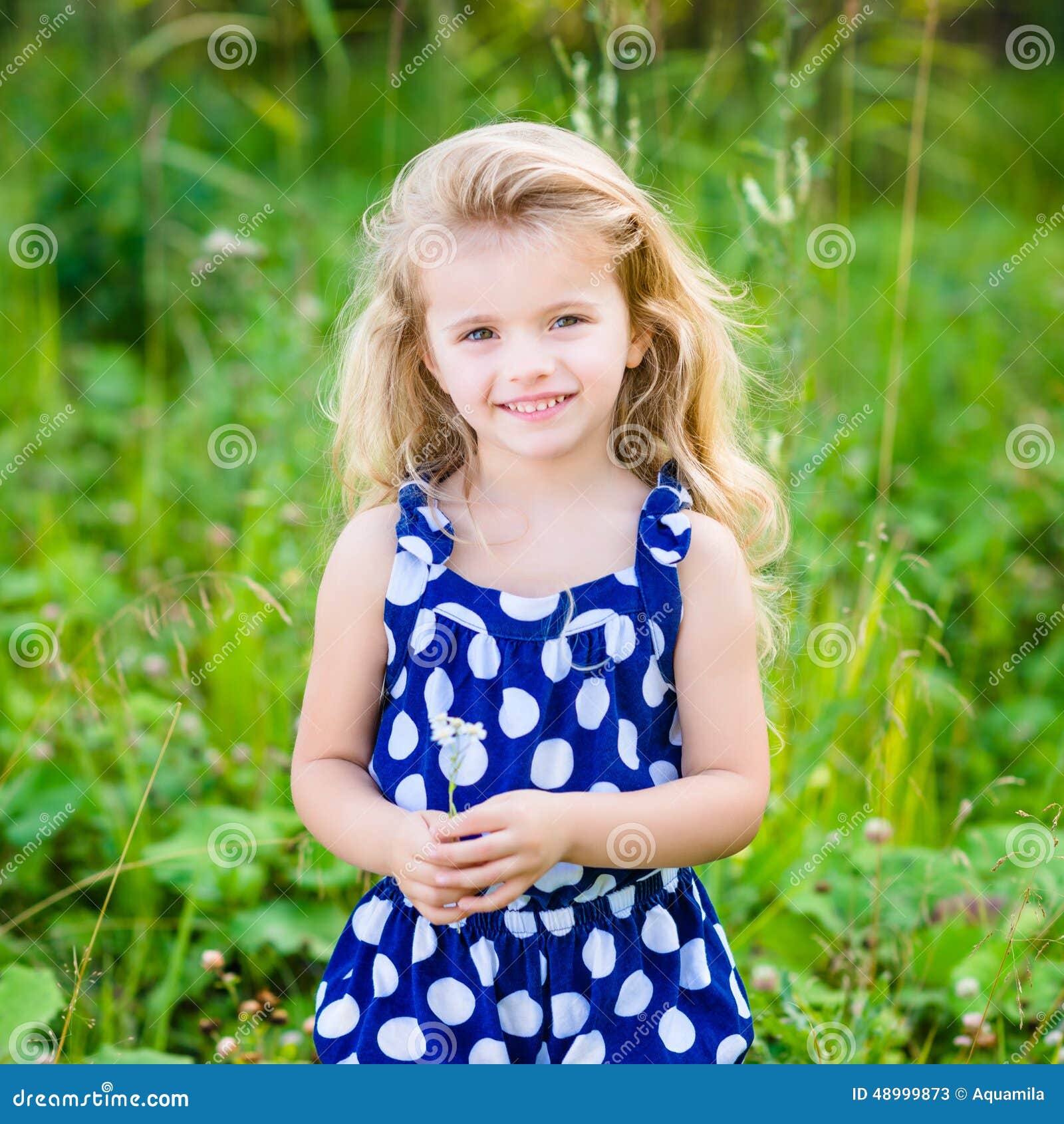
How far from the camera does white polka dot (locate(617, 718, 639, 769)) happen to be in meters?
1.44

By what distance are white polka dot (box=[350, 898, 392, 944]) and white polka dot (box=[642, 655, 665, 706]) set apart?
396mm

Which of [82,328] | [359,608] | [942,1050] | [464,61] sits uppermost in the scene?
[464,61]

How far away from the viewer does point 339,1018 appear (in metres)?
1.47

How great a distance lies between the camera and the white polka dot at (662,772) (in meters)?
1.47

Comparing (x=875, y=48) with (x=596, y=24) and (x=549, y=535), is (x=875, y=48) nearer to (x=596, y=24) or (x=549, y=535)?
(x=596, y=24)

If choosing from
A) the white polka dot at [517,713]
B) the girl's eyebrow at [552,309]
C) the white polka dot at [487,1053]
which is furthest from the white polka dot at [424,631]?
the white polka dot at [487,1053]

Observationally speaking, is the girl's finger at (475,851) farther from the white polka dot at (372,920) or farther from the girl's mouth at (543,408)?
the girl's mouth at (543,408)

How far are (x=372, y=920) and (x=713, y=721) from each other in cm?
47

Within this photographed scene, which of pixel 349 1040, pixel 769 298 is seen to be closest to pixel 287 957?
pixel 349 1040

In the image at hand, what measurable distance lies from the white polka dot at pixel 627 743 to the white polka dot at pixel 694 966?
235mm

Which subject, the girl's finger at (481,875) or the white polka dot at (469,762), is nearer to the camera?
the girl's finger at (481,875)

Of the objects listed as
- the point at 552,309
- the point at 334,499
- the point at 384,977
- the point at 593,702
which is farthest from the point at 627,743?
the point at 334,499

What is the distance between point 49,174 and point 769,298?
9.03 ft

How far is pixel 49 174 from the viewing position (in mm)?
4082
